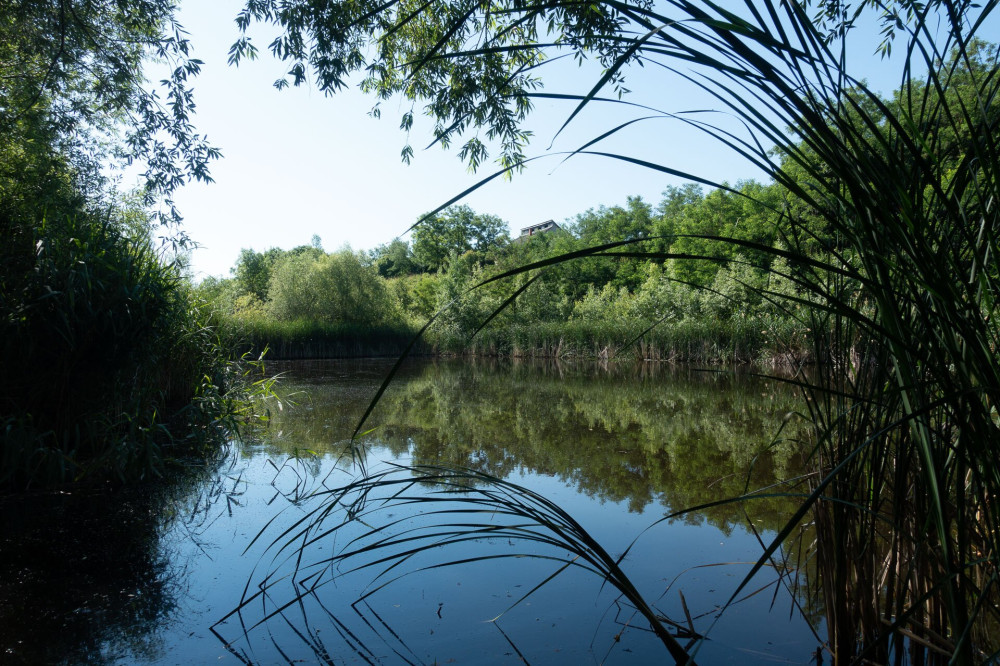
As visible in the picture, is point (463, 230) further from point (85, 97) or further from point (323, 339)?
point (85, 97)

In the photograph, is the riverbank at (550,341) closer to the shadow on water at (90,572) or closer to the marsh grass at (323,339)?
the marsh grass at (323,339)

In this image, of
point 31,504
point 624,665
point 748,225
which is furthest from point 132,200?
point 748,225

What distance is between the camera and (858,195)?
0.81 meters

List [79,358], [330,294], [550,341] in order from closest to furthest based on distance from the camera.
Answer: [79,358] < [550,341] < [330,294]

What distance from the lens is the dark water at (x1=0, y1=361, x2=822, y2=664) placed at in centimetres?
173

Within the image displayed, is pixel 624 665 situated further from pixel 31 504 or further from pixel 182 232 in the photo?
pixel 182 232

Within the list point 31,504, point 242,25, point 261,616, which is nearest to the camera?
point 261,616

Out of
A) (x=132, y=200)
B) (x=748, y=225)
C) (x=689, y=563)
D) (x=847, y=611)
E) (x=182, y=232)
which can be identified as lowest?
(x=689, y=563)

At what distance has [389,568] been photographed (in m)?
1.31

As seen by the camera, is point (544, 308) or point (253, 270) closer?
point (544, 308)

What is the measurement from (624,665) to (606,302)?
2133 cm

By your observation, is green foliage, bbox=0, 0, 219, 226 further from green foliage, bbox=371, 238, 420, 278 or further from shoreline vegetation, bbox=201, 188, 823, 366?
green foliage, bbox=371, 238, 420, 278

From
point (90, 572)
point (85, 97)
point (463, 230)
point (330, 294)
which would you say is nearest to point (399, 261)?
point (463, 230)

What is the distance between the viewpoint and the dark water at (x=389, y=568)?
1731 mm
